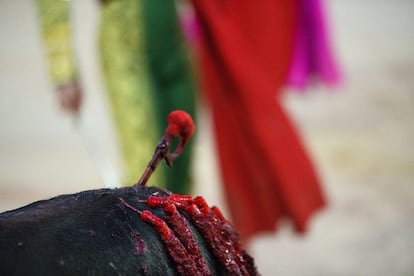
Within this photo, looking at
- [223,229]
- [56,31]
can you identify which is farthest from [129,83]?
[223,229]

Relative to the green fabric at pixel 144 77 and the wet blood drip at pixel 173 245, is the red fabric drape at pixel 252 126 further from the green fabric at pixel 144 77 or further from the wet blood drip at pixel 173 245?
the wet blood drip at pixel 173 245

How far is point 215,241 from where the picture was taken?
93 centimetres

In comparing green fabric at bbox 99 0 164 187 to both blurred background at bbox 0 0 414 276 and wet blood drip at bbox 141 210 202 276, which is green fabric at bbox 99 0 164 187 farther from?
wet blood drip at bbox 141 210 202 276

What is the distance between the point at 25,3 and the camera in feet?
19.9

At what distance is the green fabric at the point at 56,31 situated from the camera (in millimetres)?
2803

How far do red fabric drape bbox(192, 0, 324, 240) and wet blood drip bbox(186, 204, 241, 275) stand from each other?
7.68 ft

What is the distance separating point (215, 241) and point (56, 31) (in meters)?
1.95

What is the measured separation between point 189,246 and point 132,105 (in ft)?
7.59

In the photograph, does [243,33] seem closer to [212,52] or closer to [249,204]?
[212,52]

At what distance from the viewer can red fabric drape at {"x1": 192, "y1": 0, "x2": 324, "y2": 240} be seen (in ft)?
10.9

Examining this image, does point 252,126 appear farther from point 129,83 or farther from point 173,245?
point 173,245

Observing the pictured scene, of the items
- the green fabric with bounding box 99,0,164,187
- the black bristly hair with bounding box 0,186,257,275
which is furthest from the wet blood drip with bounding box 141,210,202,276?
the green fabric with bounding box 99,0,164,187

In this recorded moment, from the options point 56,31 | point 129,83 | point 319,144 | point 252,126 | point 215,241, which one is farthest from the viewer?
point 319,144

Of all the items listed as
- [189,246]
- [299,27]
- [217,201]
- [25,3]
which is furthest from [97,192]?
[25,3]
